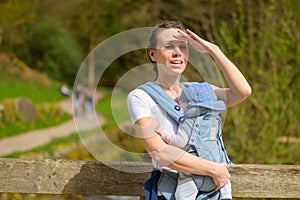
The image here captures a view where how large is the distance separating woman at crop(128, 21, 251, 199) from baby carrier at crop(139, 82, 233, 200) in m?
0.03

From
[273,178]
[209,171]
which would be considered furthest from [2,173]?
[273,178]

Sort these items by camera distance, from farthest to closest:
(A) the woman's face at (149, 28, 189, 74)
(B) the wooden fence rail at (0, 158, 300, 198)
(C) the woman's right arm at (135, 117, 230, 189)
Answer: (B) the wooden fence rail at (0, 158, 300, 198) < (A) the woman's face at (149, 28, 189, 74) < (C) the woman's right arm at (135, 117, 230, 189)

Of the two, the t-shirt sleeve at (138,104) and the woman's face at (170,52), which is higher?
the woman's face at (170,52)

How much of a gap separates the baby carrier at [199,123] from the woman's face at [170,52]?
0.10m

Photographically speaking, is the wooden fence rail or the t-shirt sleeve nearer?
the t-shirt sleeve

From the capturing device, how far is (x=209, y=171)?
8.36 ft

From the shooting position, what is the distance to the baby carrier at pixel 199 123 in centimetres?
257

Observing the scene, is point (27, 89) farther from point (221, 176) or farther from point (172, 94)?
point (221, 176)

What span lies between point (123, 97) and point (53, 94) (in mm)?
23450

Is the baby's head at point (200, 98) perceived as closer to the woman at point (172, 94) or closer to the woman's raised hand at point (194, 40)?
the woman at point (172, 94)

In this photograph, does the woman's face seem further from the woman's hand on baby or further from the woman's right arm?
the woman's hand on baby

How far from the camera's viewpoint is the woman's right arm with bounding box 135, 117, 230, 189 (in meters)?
2.50

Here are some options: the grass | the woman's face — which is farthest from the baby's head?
the grass

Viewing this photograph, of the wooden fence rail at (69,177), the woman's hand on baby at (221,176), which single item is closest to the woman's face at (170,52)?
the woman's hand on baby at (221,176)
